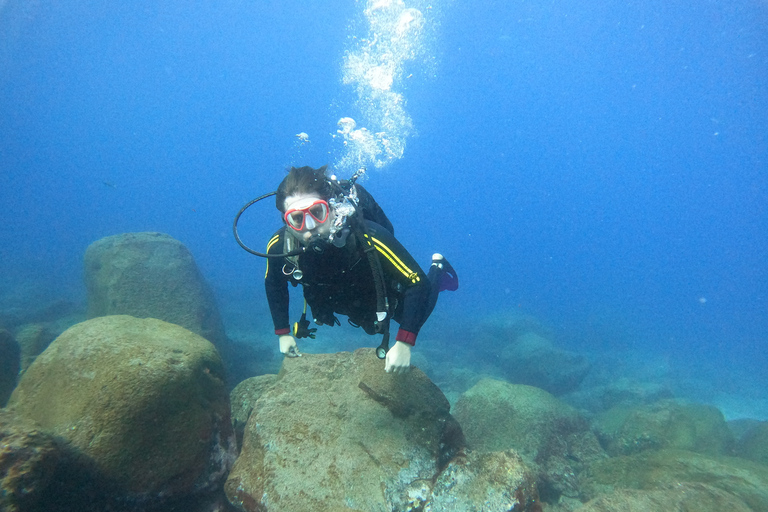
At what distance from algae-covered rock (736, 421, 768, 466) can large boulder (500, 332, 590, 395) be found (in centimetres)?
565

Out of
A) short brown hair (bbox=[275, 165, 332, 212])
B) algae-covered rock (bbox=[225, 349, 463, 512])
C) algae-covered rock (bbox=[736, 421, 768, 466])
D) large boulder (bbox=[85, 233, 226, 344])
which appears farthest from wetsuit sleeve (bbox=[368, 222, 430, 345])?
algae-covered rock (bbox=[736, 421, 768, 466])

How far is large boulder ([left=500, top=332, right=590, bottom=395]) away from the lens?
1301 centimetres

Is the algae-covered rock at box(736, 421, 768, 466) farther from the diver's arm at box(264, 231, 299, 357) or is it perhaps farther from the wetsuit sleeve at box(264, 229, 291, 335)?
the wetsuit sleeve at box(264, 229, 291, 335)

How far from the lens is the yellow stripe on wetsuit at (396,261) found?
3.37 m

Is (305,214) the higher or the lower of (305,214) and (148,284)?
the higher

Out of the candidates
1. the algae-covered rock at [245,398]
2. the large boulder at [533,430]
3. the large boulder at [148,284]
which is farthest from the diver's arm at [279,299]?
the large boulder at [148,284]

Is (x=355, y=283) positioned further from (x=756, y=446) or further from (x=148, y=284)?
(x=756, y=446)

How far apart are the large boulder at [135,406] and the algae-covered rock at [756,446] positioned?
10.1 meters

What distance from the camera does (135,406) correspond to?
2.77 meters

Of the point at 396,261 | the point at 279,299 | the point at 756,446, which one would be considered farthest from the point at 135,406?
the point at 756,446

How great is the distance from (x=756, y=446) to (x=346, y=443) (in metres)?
9.28

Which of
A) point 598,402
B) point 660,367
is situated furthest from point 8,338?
point 660,367

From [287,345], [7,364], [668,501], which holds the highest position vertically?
[287,345]

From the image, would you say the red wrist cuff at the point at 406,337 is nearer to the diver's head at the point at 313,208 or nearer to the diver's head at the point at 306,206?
the diver's head at the point at 313,208
